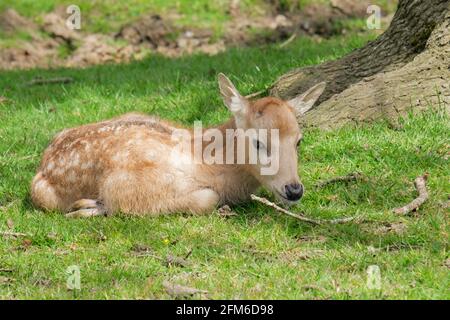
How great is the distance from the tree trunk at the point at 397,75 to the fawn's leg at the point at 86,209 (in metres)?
2.20

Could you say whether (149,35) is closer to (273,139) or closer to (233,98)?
(233,98)

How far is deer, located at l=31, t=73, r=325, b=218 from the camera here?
7.41m

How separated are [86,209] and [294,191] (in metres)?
1.68

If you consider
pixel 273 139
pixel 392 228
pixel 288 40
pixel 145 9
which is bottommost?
pixel 392 228

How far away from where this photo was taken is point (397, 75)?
870cm

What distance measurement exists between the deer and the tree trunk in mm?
920

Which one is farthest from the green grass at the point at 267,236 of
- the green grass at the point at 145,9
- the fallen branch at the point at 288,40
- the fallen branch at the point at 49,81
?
the green grass at the point at 145,9

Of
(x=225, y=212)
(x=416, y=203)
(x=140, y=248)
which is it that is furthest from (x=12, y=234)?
(x=416, y=203)

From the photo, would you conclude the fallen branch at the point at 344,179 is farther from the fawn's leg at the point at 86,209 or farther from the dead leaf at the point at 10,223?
the dead leaf at the point at 10,223

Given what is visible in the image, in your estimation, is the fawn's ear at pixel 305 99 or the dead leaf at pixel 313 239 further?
the fawn's ear at pixel 305 99

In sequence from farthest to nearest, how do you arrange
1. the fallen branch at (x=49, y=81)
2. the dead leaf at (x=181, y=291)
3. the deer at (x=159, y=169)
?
the fallen branch at (x=49, y=81) → the deer at (x=159, y=169) → the dead leaf at (x=181, y=291)

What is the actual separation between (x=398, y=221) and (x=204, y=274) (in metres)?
1.55

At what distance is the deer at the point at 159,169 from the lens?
7410 mm

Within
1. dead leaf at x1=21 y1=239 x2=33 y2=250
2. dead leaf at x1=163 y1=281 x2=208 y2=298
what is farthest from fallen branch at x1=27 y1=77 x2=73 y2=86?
dead leaf at x1=163 y1=281 x2=208 y2=298
